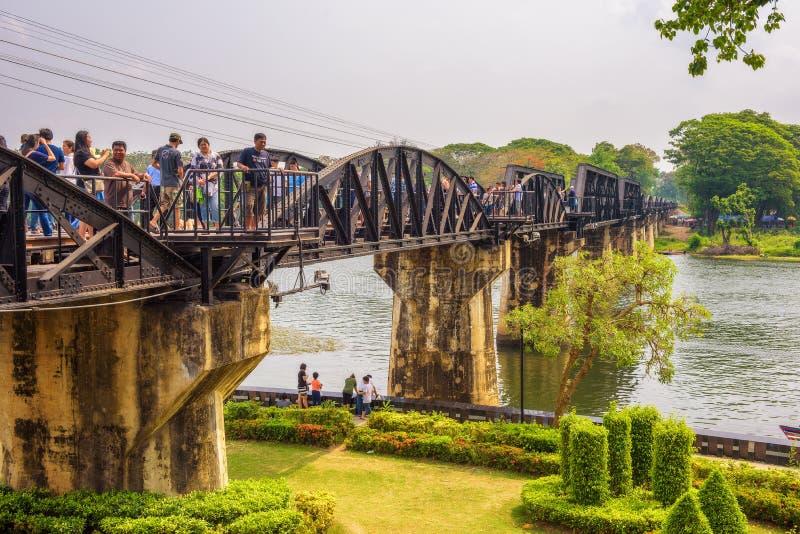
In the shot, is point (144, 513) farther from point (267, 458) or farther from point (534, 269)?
point (534, 269)

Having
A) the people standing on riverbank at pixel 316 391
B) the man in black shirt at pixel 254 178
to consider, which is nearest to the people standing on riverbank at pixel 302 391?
the people standing on riverbank at pixel 316 391

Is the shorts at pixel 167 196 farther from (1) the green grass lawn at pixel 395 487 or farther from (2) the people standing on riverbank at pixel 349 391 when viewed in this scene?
(2) the people standing on riverbank at pixel 349 391

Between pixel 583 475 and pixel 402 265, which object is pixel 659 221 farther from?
pixel 583 475

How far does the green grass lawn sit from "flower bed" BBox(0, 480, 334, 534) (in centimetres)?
205

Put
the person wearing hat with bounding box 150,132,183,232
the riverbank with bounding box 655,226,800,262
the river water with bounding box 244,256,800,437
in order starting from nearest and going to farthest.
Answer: the person wearing hat with bounding box 150,132,183,232 → the river water with bounding box 244,256,800,437 → the riverbank with bounding box 655,226,800,262

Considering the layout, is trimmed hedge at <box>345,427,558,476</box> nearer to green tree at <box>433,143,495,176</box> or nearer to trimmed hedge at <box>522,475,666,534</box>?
trimmed hedge at <box>522,475,666,534</box>

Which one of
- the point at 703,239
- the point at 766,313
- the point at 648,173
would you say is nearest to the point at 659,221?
the point at 703,239

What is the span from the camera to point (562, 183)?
162ft

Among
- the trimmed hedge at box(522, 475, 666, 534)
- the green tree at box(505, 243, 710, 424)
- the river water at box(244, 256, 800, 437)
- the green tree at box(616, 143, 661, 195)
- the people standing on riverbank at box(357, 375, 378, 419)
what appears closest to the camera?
the trimmed hedge at box(522, 475, 666, 534)

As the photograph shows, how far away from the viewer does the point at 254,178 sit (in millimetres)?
12688

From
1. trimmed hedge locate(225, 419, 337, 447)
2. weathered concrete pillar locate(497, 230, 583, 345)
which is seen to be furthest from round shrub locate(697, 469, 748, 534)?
weathered concrete pillar locate(497, 230, 583, 345)

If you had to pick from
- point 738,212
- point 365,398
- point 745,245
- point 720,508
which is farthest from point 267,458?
point 745,245

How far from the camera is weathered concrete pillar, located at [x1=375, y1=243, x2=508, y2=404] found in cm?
2978

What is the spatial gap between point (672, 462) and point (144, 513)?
9177 millimetres
